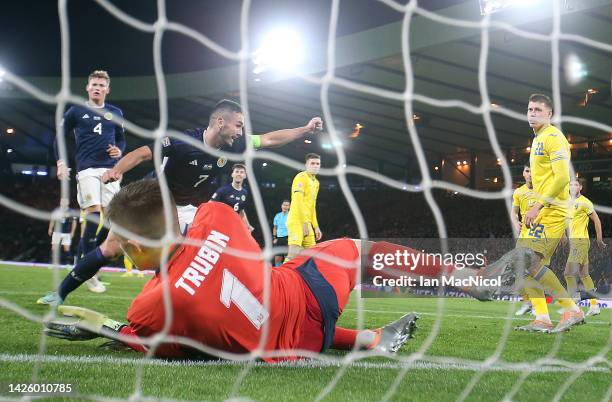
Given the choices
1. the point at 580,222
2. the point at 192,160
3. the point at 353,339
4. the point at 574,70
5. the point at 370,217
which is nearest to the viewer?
the point at 353,339

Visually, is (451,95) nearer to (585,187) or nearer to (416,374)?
(585,187)

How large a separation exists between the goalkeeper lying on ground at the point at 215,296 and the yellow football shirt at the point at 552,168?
182 centimetres

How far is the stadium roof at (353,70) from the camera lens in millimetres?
9742

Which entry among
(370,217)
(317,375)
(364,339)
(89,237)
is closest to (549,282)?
(364,339)

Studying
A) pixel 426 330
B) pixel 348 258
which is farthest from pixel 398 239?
pixel 348 258

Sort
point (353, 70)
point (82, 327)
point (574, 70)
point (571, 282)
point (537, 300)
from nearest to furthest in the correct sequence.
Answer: point (82, 327), point (537, 300), point (571, 282), point (574, 70), point (353, 70)

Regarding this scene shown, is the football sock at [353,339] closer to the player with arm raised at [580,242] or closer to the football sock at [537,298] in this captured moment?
the football sock at [537,298]

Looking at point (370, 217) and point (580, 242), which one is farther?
point (370, 217)

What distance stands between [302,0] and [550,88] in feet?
17.6

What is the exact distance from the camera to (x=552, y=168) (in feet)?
12.4

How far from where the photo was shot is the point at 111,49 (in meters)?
15.9

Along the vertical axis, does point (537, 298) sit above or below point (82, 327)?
above

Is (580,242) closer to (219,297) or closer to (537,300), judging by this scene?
(537,300)

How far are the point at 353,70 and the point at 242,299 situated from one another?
1008cm
